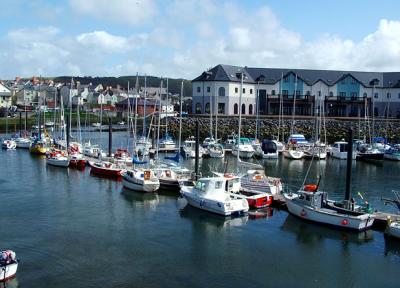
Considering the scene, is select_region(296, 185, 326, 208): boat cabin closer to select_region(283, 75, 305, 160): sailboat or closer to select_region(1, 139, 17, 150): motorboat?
select_region(283, 75, 305, 160): sailboat

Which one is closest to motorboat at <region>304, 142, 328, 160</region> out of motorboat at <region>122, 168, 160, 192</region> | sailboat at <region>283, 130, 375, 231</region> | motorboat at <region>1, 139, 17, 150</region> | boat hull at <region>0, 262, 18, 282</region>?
motorboat at <region>122, 168, 160, 192</region>

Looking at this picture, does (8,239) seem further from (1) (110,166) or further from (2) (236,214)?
(1) (110,166)

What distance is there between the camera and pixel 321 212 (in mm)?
29891

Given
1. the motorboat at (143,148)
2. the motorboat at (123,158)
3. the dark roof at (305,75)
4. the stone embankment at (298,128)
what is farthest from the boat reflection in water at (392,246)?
the dark roof at (305,75)

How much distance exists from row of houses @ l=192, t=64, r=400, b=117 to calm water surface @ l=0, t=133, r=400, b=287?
55.2 m

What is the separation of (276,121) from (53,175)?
1942 inches

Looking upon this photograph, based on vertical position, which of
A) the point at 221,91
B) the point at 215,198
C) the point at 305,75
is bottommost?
the point at 215,198

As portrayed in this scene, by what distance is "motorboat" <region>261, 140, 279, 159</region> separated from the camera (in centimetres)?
6306

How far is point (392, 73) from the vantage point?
96.1 m

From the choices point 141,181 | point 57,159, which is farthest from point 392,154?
point 57,159

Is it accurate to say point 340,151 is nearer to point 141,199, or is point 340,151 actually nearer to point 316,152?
point 316,152

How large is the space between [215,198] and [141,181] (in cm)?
826

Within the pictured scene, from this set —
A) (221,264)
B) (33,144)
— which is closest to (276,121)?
(33,144)

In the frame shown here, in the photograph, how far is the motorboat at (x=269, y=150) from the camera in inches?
2483
